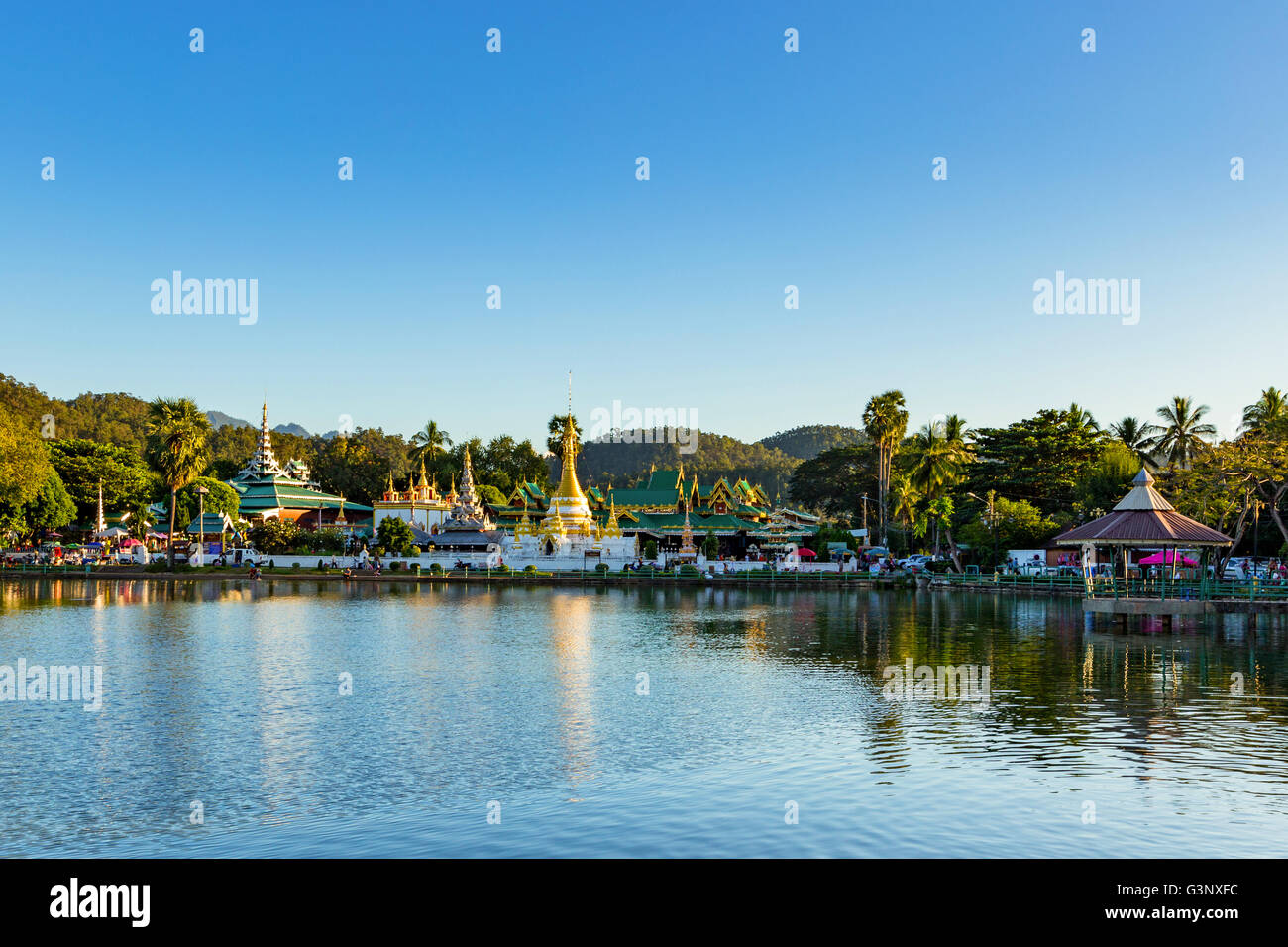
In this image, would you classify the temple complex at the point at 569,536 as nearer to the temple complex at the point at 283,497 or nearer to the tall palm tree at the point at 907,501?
the temple complex at the point at 283,497

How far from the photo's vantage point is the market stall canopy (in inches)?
1588

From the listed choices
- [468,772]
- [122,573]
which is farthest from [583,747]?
[122,573]

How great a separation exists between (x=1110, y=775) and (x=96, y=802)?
52.0 feet

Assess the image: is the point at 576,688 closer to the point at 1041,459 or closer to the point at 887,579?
the point at 887,579

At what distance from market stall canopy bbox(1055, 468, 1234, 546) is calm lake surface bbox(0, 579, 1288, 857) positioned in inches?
159

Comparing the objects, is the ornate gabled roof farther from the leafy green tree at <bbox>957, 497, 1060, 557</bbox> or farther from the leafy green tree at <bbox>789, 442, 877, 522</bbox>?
the leafy green tree at <bbox>789, 442, 877, 522</bbox>

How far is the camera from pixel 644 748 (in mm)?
19219

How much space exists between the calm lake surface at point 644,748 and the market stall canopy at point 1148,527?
4.03 m

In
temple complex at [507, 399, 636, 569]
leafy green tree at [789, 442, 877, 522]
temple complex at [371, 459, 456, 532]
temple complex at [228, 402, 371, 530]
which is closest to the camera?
temple complex at [507, 399, 636, 569]

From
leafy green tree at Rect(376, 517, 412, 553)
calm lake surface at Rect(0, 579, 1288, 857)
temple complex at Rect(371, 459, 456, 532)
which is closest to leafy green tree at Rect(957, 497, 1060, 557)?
calm lake surface at Rect(0, 579, 1288, 857)

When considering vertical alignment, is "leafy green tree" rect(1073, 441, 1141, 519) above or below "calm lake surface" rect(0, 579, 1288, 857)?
above

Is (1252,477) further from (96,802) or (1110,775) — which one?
(96,802)

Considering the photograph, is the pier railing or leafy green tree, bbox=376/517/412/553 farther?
leafy green tree, bbox=376/517/412/553

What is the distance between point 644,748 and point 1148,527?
97.5 feet
